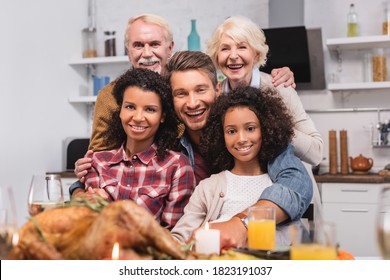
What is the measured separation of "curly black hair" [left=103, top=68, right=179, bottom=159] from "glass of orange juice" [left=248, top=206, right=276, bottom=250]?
77cm

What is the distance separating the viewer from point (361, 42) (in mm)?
4191

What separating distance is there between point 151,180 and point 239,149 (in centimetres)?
33

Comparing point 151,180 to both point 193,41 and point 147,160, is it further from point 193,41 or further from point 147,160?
point 193,41

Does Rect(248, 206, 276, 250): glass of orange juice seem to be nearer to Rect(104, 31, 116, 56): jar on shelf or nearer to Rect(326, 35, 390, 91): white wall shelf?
Rect(326, 35, 390, 91): white wall shelf

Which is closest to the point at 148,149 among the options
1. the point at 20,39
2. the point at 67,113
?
the point at 20,39

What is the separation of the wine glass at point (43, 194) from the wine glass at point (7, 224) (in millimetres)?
236

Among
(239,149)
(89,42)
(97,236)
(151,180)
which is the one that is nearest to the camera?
(97,236)

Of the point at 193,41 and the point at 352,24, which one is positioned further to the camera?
the point at 193,41

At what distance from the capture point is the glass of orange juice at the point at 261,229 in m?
1.13

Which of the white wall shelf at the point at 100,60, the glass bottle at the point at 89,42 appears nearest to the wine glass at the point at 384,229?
the white wall shelf at the point at 100,60

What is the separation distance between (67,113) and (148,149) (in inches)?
126

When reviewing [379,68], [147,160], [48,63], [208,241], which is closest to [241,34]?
[147,160]

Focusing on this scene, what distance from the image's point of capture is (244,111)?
1879 millimetres

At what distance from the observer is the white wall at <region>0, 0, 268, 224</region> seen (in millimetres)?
4348
